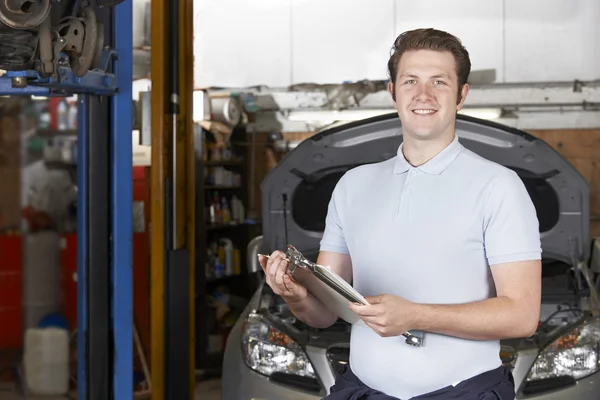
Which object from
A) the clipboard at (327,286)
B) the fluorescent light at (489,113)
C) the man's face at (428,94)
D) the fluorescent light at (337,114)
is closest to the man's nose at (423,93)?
the man's face at (428,94)

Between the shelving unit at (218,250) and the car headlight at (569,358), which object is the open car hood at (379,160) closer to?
the car headlight at (569,358)

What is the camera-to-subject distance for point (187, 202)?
421 cm

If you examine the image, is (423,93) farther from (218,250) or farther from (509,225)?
(218,250)

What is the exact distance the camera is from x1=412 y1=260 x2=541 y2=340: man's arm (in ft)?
4.86

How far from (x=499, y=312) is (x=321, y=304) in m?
0.42

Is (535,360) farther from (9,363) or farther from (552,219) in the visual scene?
(9,363)

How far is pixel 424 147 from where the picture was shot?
5.45 feet

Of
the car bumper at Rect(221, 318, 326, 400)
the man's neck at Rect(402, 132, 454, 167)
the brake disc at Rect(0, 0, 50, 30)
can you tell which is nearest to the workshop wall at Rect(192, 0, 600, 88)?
the car bumper at Rect(221, 318, 326, 400)

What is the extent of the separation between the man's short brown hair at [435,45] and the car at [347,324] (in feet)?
4.30

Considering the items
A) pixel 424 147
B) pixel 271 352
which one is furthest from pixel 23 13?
pixel 271 352

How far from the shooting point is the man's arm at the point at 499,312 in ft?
4.86

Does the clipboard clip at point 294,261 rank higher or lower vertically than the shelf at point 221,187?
lower

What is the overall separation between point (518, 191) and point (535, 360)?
54.0 inches

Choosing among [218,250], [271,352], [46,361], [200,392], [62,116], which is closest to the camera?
[271,352]
